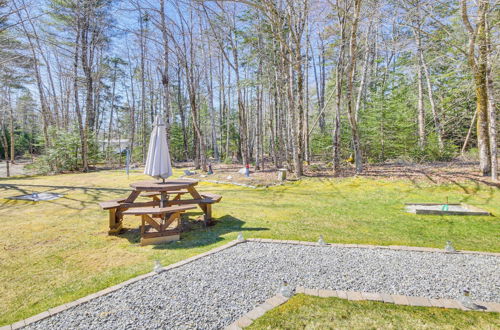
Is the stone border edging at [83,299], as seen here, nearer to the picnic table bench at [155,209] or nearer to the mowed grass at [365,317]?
the picnic table bench at [155,209]

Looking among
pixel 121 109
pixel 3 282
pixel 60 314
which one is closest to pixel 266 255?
pixel 60 314

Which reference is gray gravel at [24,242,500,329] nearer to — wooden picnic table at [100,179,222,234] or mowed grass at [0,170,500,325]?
mowed grass at [0,170,500,325]

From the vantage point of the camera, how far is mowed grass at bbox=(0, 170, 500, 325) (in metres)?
2.90

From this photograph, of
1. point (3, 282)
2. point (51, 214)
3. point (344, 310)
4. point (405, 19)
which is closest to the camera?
point (344, 310)

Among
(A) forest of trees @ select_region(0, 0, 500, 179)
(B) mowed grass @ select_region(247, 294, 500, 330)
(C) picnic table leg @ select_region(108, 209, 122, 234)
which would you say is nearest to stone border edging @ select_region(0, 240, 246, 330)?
(B) mowed grass @ select_region(247, 294, 500, 330)

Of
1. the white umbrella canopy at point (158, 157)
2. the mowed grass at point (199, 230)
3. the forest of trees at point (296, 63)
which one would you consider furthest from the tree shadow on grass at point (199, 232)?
the forest of trees at point (296, 63)

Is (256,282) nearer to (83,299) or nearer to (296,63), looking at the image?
(83,299)

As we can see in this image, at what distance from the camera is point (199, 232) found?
455 centimetres

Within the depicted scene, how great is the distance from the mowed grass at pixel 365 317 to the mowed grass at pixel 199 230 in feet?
5.50

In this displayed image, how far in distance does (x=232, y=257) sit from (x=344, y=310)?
5.25ft

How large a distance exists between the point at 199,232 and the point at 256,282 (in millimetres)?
2118

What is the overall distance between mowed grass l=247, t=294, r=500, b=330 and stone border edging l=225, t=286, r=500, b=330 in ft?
0.16

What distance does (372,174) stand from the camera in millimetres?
9070

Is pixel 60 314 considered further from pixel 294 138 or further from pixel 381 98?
pixel 381 98
